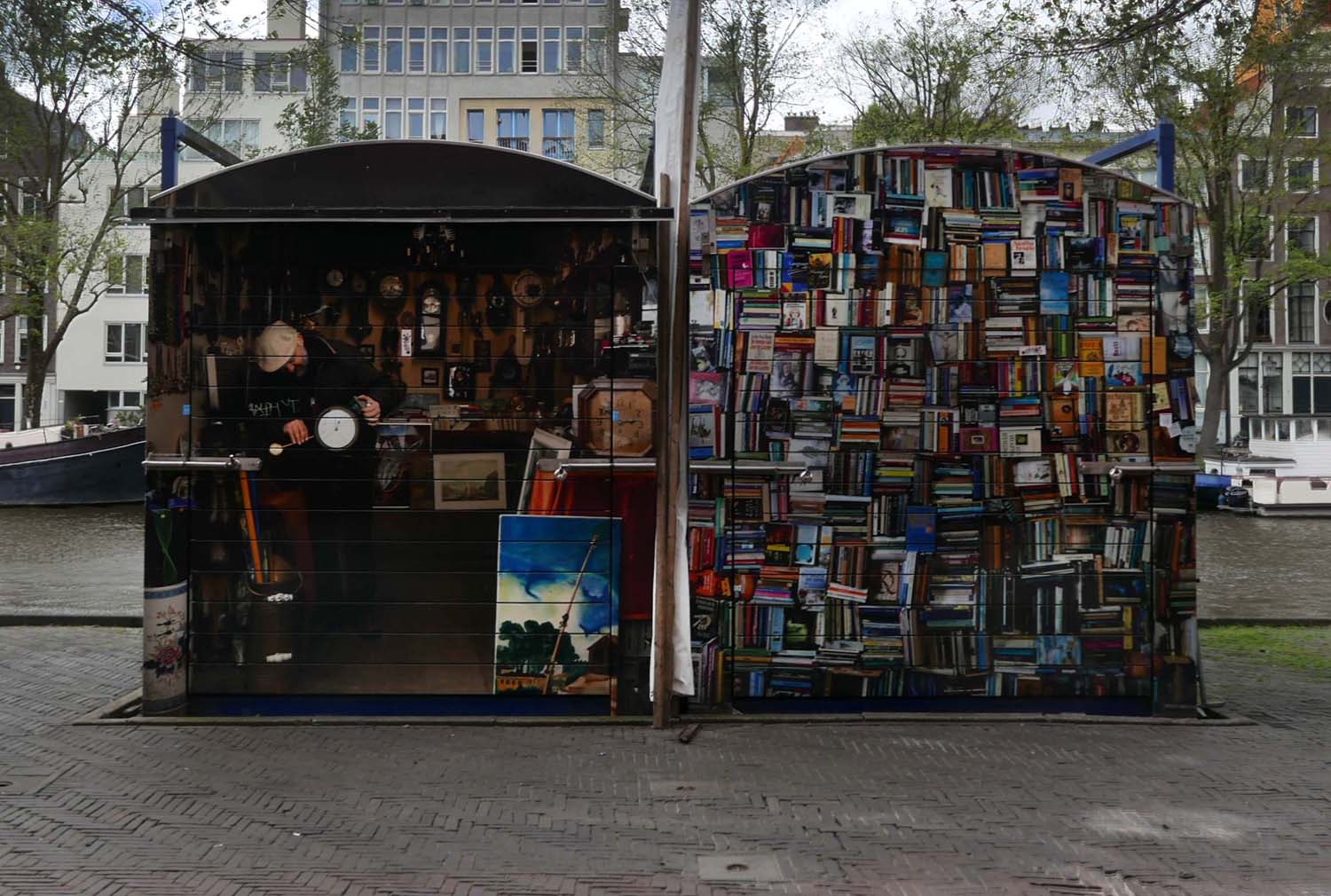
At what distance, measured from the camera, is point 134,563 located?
1781 cm

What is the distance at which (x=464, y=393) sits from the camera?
24.5ft

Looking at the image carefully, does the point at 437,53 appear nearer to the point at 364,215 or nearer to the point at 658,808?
the point at 364,215

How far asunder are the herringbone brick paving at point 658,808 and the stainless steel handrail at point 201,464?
151 centimetres

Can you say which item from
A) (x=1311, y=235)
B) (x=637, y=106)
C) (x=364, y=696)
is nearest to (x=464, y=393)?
(x=364, y=696)

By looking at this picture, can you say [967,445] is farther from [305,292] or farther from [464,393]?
[305,292]

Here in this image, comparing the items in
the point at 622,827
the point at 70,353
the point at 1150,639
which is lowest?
the point at 622,827

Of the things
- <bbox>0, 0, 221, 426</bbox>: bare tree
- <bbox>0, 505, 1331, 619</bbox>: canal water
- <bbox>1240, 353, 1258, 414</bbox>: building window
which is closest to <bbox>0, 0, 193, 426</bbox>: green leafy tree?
<bbox>0, 0, 221, 426</bbox>: bare tree

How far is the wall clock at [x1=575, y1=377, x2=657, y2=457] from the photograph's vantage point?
7391 millimetres

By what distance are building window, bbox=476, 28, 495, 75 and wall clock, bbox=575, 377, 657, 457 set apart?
1657 inches

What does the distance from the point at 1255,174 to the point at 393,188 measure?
3332cm

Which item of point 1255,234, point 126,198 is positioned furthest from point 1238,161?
point 126,198

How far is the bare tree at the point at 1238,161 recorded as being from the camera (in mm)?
27828

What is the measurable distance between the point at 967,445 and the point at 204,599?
4640mm

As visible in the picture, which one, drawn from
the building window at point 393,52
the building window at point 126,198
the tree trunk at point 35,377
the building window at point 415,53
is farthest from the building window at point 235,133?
the tree trunk at point 35,377
